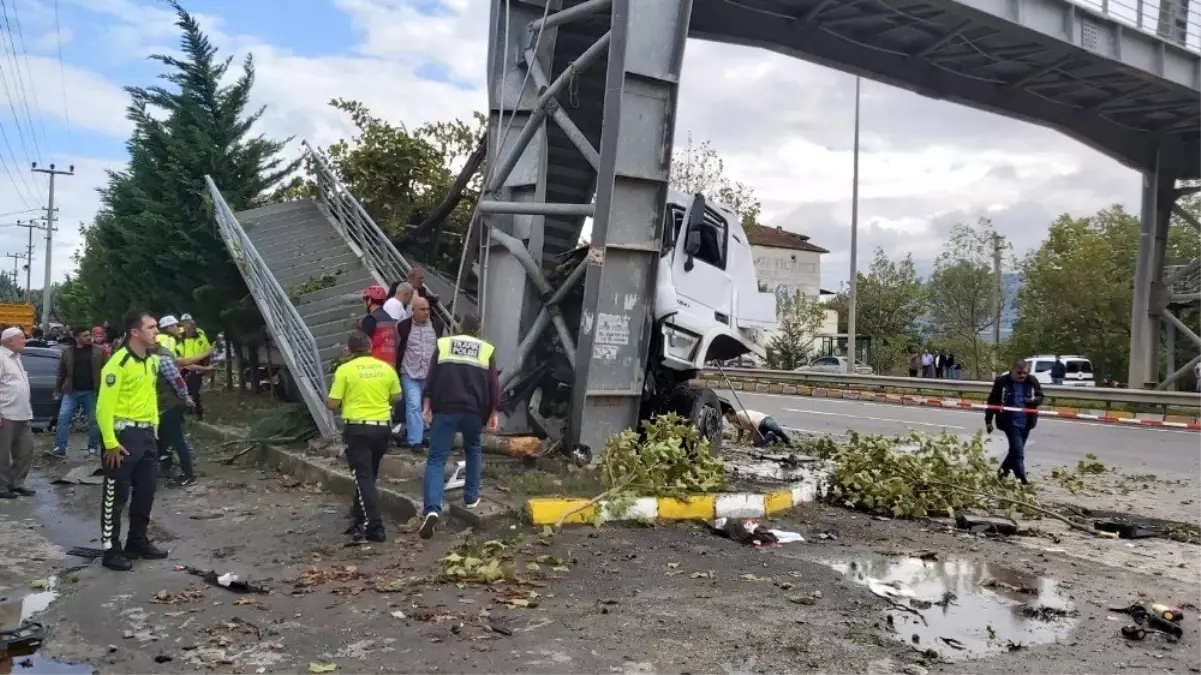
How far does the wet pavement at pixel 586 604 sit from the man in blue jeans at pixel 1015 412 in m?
2.46

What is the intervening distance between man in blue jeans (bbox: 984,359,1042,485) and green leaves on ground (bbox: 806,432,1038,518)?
42 cm

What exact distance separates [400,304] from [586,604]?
17.5 feet

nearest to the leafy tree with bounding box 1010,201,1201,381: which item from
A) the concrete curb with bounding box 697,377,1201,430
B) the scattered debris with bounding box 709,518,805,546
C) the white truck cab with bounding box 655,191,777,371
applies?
the concrete curb with bounding box 697,377,1201,430

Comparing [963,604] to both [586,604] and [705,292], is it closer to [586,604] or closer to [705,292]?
[586,604]

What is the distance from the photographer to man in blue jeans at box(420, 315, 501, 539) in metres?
7.09

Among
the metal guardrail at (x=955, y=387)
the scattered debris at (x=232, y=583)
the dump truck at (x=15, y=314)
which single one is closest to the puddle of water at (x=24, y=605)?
the scattered debris at (x=232, y=583)

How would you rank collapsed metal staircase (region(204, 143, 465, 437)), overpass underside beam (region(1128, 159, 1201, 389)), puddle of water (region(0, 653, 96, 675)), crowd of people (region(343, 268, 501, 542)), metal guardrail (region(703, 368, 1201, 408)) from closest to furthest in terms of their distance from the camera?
puddle of water (region(0, 653, 96, 675)) < crowd of people (region(343, 268, 501, 542)) < collapsed metal staircase (region(204, 143, 465, 437)) < metal guardrail (region(703, 368, 1201, 408)) < overpass underside beam (region(1128, 159, 1201, 389))

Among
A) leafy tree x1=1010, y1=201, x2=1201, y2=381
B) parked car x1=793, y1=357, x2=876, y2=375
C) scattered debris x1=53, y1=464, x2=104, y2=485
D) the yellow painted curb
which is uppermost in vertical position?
leafy tree x1=1010, y1=201, x2=1201, y2=381

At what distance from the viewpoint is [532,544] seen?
6.74m

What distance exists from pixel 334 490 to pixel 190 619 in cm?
389

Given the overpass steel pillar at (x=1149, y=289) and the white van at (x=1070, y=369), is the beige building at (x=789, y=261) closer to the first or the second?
the white van at (x=1070, y=369)

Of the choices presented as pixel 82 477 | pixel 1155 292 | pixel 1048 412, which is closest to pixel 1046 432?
pixel 1048 412

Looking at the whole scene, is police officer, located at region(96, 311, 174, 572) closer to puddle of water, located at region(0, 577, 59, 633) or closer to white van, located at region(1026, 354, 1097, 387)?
puddle of water, located at region(0, 577, 59, 633)

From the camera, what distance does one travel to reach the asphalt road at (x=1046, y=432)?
13.5 m
